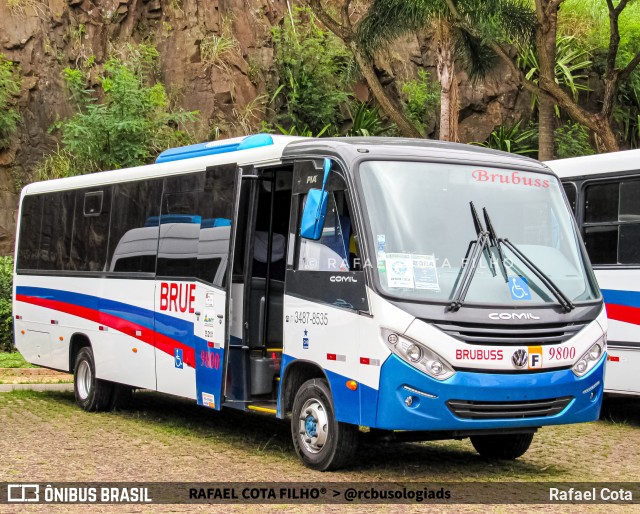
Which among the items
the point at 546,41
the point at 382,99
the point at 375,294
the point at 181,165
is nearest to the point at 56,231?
the point at 181,165

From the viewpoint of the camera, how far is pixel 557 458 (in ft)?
36.1

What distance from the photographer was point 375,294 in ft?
30.4

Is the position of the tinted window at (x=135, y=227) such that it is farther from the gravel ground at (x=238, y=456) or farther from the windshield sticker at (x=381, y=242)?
the windshield sticker at (x=381, y=242)

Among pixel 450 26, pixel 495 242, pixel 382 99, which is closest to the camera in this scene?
pixel 495 242

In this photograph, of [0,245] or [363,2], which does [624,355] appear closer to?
[0,245]

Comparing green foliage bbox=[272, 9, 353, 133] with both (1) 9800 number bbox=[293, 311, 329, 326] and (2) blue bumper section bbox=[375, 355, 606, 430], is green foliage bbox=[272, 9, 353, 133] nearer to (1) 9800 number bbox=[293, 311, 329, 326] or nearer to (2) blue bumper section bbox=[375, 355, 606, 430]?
(1) 9800 number bbox=[293, 311, 329, 326]

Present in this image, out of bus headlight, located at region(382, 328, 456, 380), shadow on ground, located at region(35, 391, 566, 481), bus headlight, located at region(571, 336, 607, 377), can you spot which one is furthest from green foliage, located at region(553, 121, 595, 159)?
bus headlight, located at region(382, 328, 456, 380)

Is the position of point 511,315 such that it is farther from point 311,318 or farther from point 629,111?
point 629,111

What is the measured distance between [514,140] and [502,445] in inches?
816

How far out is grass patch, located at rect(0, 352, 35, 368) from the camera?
63.5ft

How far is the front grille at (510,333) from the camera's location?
29.9 ft

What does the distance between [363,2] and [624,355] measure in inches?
817

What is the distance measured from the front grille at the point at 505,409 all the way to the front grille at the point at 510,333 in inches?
20.0

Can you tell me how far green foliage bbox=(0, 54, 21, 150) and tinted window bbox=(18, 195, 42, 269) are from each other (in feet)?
33.0
